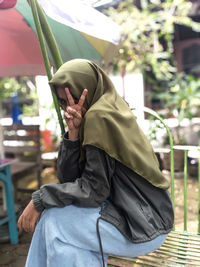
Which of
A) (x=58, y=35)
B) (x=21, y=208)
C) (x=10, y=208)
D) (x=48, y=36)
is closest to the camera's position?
(x=48, y=36)

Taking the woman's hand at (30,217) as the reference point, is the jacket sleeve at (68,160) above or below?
above

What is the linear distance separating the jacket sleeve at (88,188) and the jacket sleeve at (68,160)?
0.44 feet

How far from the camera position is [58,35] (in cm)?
216

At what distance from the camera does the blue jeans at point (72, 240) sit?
1.17m

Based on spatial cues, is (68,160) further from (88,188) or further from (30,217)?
(30,217)

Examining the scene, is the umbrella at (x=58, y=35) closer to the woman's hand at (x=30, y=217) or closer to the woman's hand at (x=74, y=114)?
the woman's hand at (x=74, y=114)

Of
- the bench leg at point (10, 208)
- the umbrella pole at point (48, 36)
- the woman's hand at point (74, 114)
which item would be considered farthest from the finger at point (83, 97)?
the bench leg at point (10, 208)

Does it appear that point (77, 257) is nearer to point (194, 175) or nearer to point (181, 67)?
point (194, 175)

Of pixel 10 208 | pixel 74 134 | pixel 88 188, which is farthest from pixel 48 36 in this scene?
pixel 10 208

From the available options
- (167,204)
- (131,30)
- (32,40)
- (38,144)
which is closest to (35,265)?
(167,204)

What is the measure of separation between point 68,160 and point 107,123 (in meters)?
0.30

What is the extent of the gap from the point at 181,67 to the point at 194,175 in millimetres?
4045

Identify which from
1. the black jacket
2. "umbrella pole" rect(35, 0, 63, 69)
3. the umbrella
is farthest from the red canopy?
the black jacket

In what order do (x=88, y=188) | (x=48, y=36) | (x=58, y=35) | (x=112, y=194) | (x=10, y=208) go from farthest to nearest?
1. (x=10, y=208)
2. (x=58, y=35)
3. (x=48, y=36)
4. (x=112, y=194)
5. (x=88, y=188)
